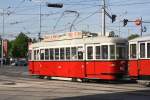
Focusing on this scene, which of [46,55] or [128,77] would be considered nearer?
[128,77]

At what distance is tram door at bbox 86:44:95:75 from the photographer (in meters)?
A: 31.0

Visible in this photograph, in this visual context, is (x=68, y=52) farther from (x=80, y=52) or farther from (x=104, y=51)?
(x=104, y=51)

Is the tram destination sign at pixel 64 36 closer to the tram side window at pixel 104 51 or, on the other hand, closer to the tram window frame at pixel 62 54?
the tram window frame at pixel 62 54

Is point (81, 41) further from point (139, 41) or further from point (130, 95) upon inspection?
point (130, 95)

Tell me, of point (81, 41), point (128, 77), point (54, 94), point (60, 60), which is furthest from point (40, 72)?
point (54, 94)

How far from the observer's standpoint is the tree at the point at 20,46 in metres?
134

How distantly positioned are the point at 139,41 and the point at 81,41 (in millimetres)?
5328

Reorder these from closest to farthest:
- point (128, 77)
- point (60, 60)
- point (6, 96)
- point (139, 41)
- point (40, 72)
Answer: point (6, 96)
point (139, 41)
point (128, 77)
point (60, 60)
point (40, 72)

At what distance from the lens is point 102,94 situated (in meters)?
22.1

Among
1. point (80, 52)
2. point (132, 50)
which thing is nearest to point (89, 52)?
point (80, 52)

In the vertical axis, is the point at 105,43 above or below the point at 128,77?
above

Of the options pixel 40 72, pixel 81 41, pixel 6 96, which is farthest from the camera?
pixel 40 72

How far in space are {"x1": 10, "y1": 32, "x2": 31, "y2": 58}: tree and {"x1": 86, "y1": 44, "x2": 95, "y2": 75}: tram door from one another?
101439 millimetres

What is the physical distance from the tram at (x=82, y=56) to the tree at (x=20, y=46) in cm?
9638
